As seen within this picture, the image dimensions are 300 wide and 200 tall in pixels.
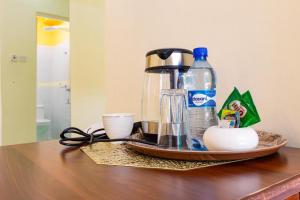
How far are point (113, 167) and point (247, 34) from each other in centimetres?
53

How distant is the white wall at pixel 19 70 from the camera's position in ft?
9.02

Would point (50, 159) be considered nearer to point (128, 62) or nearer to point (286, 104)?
point (286, 104)

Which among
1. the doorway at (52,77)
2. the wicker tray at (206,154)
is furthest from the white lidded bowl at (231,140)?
the doorway at (52,77)

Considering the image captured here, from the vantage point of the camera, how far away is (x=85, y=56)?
8.14 ft

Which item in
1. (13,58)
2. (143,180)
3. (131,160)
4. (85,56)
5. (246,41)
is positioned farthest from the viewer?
(13,58)

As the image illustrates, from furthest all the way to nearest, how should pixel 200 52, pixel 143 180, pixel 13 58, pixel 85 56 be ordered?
pixel 13 58 → pixel 85 56 → pixel 200 52 → pixel 143 180

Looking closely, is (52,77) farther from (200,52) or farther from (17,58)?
(200,52)

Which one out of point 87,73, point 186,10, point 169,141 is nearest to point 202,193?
point 169,141

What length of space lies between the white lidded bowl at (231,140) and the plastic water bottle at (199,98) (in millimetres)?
64

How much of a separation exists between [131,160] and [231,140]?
0.20 m

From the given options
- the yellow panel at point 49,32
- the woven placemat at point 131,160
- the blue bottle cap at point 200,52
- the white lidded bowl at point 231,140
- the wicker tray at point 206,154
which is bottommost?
the woven placemat at point 131,160

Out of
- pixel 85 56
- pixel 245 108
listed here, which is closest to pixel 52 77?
pixel 85 56

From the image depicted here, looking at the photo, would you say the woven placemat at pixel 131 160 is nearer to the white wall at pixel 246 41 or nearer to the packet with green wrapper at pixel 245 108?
the packet with green wrapper at pixel 245 108

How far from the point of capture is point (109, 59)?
4.56ft
